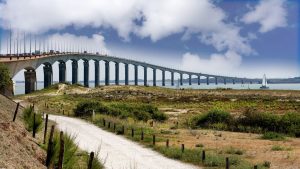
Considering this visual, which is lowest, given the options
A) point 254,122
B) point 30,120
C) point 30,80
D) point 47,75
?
point 254,122

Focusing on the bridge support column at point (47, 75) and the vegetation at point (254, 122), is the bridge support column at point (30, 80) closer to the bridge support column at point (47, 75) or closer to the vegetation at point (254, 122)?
the bridge support column at point (47, 75)

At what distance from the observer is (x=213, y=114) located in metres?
52.0

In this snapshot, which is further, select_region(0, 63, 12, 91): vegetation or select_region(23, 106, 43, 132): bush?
select_region(0, 63, 12, 91): vegetation

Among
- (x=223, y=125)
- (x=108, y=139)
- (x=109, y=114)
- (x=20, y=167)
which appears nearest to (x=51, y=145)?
(x=20, y=167)

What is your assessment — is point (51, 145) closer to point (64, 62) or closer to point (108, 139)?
point (108, 139)

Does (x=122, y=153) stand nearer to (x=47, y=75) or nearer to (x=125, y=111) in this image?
(x=125, y=111)

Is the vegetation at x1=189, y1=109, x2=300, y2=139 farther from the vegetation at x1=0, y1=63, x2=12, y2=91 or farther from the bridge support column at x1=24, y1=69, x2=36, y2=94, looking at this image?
the bridge support column at x1=24, y1=69, x2=36, y2=94

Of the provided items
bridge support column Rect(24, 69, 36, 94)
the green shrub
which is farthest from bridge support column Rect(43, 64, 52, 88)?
the green shrub

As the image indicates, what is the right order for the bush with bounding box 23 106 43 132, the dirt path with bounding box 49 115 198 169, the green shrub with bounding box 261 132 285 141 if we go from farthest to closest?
the green shrub with bounding box 261 132 285 141
the bush with bounding box 23 106 43 132
the dirt path with bounding box 49 115 198 169

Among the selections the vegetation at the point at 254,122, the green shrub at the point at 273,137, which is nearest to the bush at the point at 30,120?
the green shrub at the point at 273,137

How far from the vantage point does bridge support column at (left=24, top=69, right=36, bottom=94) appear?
12862cm

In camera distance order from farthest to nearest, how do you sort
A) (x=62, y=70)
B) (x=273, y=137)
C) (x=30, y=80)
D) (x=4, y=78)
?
(x=62, y=70)
(x=30, y=80)
(x=4, y=78)
(x=273, y=137)

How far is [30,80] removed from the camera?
130 metres

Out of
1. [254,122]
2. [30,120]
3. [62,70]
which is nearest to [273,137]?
[254,122]
